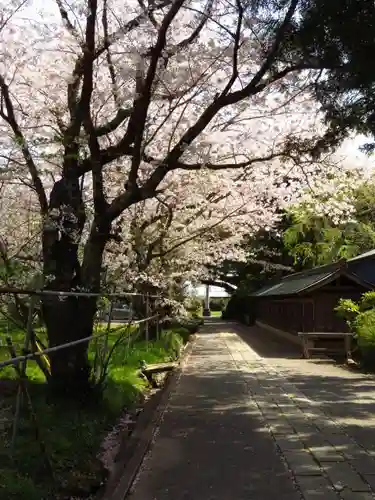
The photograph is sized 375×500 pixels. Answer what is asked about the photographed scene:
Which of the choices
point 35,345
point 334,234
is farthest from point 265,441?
point 334,234

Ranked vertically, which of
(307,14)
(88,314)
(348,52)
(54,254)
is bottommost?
(88,314)

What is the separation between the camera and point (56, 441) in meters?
6.36

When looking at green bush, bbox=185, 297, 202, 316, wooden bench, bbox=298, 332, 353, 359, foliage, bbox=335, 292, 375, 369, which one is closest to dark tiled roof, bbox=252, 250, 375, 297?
wooden bench, bbox=298, 332, 353, 359

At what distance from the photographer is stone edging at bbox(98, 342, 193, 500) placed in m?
5.70

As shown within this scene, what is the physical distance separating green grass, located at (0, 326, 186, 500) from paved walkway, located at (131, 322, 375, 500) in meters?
0.64

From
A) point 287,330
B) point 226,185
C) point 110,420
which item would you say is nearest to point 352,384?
point 226,185

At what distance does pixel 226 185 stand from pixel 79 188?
20.2 feet

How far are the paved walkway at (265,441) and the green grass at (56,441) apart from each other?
0.64 metres

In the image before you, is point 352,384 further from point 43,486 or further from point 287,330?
point 287,330

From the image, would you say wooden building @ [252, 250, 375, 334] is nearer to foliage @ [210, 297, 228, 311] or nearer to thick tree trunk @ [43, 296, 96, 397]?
thick tree trunk @ [43, 296, 96, 397]

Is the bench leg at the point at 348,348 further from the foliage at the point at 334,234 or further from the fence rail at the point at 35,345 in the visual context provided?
the foliage at the point at 334,234

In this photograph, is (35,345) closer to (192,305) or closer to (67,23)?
(67,23)

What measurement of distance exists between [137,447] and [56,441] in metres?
1.32

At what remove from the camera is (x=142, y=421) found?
919cm
